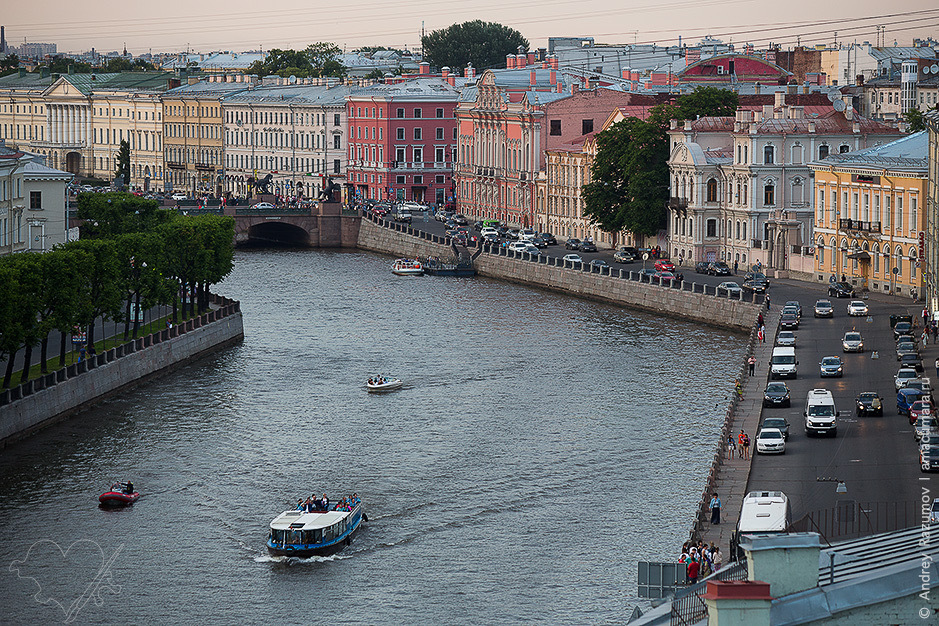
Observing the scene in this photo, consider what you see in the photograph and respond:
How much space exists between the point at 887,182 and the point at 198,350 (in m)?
32.3

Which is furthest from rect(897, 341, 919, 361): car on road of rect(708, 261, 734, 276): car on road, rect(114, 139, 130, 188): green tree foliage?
rect(114, 139, 130, 188): green tree foliage

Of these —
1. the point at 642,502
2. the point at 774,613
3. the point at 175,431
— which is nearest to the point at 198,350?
the point at 175,431

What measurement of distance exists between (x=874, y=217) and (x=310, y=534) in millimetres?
46391

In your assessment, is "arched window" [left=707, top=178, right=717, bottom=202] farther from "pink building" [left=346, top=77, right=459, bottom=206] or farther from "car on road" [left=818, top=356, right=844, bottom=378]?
"pink building" [left=346, top=77, right=459, bottom=206]

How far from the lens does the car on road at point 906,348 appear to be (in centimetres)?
6053

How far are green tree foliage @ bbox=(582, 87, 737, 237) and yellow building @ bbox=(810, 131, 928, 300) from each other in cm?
1357

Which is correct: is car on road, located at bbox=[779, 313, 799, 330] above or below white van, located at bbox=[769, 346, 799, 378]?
above

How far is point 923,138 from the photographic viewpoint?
79875mm

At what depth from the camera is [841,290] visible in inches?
3093

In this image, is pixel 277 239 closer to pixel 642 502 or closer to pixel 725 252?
pixel 725 252

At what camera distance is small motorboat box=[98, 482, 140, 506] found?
45406 millimetres

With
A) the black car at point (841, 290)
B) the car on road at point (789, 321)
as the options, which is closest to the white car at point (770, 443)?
the car on road at point (789, 321)

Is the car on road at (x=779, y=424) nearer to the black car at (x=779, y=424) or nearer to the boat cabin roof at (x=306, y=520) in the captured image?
the black car at (x=779, y=424)

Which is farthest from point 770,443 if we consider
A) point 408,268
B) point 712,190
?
point 408,268
